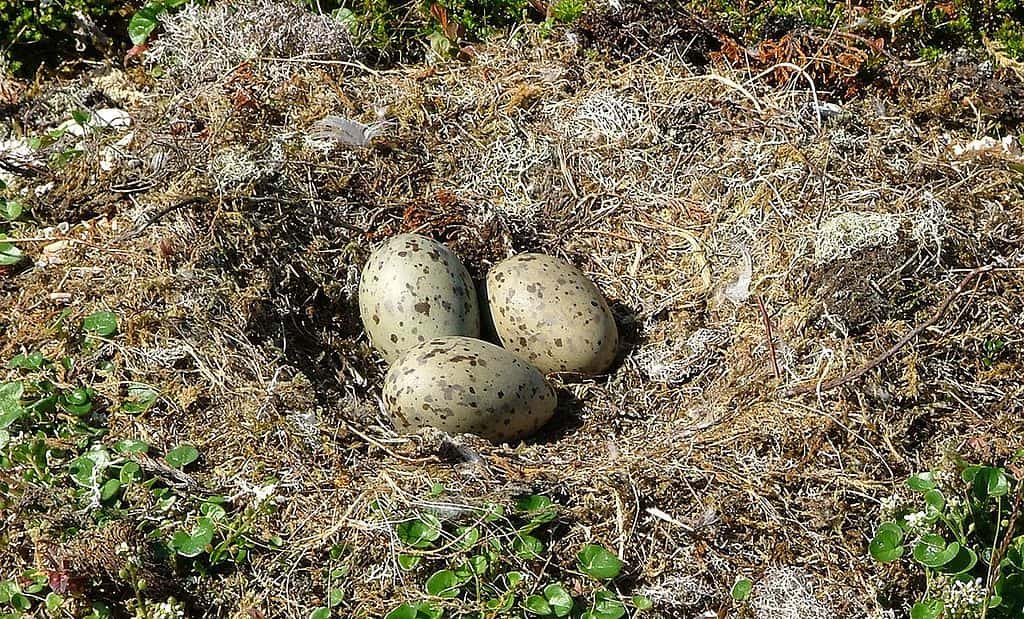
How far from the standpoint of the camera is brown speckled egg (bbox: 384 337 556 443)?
11.5 feet

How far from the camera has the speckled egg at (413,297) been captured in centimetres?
381

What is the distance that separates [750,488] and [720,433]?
11.2 inches

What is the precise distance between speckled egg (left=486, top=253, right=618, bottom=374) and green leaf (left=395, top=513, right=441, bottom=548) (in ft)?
3.64

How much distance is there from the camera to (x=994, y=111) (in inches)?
183

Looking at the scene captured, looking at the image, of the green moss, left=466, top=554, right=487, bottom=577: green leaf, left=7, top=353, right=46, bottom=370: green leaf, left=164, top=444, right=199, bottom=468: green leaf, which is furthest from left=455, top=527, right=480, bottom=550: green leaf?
the green moss

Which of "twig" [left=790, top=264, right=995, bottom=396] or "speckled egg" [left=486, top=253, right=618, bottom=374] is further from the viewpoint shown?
"speckled egg" [left=486, top=253, right=618, bottom=374]

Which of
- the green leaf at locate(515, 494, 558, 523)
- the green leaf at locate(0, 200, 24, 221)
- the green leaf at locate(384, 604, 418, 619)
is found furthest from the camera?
the green leaf at locate(0, 200, 24, 221)

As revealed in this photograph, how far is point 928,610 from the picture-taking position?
111 inches

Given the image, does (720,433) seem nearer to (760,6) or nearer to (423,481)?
(423,481)

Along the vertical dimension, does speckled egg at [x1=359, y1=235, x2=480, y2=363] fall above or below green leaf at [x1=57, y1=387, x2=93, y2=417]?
below

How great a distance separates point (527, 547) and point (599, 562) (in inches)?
7.8

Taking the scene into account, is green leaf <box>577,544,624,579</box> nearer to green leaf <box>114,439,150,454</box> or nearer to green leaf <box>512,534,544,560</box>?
green leaf <box>512,534,544,560</box>

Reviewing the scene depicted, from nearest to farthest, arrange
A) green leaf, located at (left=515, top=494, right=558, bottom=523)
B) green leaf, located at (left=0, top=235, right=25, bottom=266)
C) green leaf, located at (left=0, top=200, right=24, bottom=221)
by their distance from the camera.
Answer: green leaf, located at (left=515, top=494, right=558, bottom=523), green leaf, located at (left=0, top=235, right=25, bottom=266), green leaf, located at (left=0, top=200, right=24, bottom=221)

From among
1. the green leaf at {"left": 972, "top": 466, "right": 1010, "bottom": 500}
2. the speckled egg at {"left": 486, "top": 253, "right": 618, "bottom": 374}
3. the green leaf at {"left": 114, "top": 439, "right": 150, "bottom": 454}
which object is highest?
the green leaf at {"left": 114, "top": 439, "right": 150, "bottom": 454}
